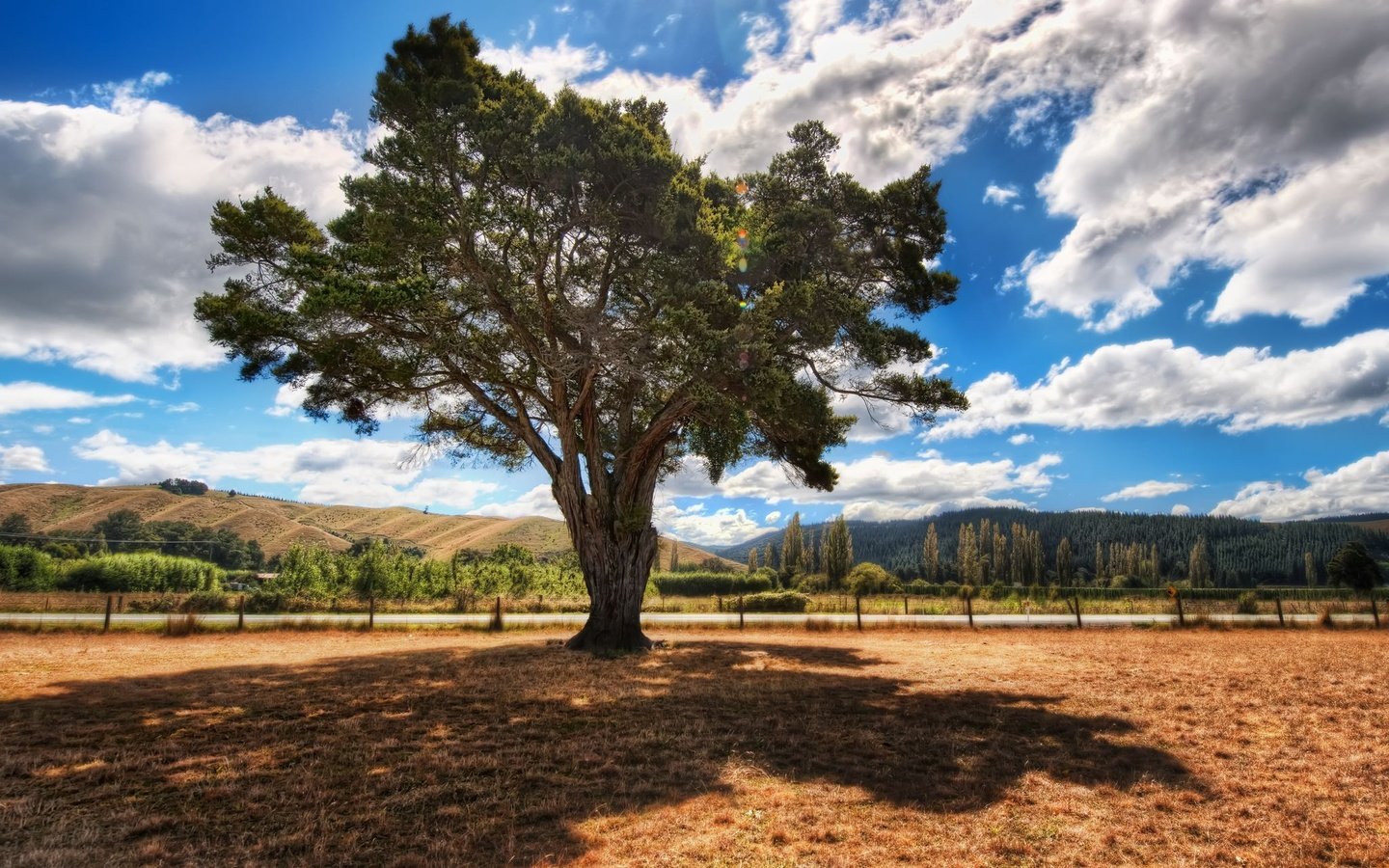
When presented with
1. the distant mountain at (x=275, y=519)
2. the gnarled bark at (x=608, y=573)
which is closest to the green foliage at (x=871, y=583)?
the distant mountain at (x=275, y=519)

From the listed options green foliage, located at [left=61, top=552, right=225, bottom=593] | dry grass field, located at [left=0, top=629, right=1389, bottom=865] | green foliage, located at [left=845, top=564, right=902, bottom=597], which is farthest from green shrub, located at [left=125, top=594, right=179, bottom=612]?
green foliage, located at [left=845, top=564, right=902, bottom=597]

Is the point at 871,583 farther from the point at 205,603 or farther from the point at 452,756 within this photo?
the point at 452,756

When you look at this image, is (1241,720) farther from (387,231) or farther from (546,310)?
(387,231)

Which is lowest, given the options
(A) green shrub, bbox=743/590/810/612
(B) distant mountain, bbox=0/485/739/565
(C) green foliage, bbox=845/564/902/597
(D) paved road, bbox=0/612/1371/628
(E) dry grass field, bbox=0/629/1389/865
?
(C) green foliage, bbox=845/564/902/597

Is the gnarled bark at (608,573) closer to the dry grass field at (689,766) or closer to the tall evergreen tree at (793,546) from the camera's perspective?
the dry grass field at (689,766)

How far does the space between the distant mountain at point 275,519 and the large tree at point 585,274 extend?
7830cm

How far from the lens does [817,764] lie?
24.3 feet

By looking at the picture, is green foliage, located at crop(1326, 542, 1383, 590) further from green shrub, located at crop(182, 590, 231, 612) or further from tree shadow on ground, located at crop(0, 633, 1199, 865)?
green shrub, located at crop(182, 590, 231, 612)

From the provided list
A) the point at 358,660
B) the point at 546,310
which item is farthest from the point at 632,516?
the point at 358,660

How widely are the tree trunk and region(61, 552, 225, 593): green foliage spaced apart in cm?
4417

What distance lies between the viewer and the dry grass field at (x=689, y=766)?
519 cm

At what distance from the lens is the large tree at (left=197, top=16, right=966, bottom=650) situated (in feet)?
44.2

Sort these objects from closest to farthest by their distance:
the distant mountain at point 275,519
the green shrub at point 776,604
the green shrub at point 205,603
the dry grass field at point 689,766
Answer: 1. the dry grass field at point 689,766
2. the green shrub at point 205,603
3. the green shrub at point 776,604
4. the distant mountain at point 275,519

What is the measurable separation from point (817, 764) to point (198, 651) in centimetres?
1754
